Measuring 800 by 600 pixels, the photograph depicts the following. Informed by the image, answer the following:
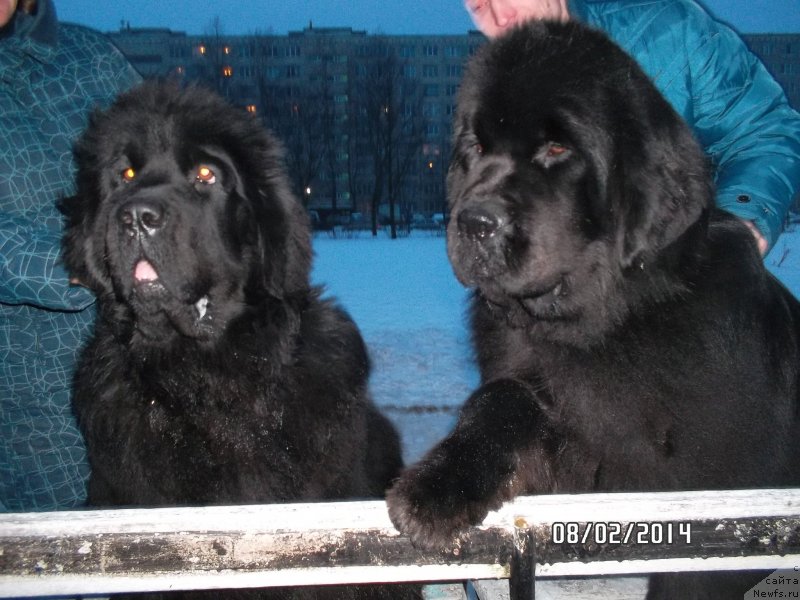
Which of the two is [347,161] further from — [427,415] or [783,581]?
[783,581]

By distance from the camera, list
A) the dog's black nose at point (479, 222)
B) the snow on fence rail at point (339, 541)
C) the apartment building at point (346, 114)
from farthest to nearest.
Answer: the apartment building at point (346, 114) < the dog's black nose at point (479, 222) < the snow on fence rail at point (339, 541)

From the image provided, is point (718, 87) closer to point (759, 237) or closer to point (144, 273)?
point (759, 237)

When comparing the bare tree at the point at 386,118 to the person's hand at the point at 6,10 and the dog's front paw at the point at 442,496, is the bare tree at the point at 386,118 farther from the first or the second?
the dog's front paw at the point at 442,496

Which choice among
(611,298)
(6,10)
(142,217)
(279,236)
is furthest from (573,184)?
(6,10)

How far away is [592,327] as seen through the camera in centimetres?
192

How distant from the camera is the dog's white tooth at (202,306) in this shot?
2223 mm

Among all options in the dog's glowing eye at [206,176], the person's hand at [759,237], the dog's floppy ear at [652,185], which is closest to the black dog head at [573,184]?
the dog's floppy ear at [652,185]

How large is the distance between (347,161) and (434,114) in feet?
48.4

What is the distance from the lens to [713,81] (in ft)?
7.68

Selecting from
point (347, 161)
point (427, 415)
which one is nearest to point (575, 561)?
point (427, 415)

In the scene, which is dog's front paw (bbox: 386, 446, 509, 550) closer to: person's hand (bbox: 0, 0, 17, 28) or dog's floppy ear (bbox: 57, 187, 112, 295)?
dog's floppy ear (bbox: 57, 187, 112, 295)

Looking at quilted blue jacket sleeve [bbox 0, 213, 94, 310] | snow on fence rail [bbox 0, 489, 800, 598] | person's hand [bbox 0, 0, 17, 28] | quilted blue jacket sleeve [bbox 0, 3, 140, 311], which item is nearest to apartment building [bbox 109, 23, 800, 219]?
quilted blue jacket sleeve [bbox 0, 3, 140, 311]

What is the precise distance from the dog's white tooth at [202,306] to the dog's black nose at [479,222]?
2.86 ft

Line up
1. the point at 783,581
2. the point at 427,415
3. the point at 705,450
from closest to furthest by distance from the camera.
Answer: the point at 783,581
the point at 705,450
the point at 427,415
